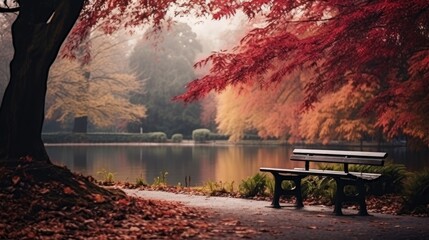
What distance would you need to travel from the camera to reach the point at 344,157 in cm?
1064

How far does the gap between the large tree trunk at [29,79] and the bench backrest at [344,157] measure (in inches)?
180

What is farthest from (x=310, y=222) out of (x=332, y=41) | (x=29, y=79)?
(x=29, y=79)

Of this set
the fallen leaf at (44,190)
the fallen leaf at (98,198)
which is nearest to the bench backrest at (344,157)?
the fallen leaf at (98,198)

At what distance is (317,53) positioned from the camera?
11195 millimetres

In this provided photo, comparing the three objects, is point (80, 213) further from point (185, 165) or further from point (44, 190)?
point (185, 165)

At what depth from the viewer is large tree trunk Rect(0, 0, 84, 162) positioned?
10094mm

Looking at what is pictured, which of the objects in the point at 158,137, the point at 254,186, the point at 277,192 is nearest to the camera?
the point at 277,192

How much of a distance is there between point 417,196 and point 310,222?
2.52m

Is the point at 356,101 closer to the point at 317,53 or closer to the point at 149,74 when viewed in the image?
the point at 317,53

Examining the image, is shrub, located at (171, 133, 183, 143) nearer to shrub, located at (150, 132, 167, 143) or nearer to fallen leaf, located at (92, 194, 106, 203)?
shrub, located at (150, 132, 167, 143)

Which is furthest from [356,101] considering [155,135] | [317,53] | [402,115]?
[155,135]

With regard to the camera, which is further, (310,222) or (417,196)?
(417,196)

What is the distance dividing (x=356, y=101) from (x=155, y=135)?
97.7ft

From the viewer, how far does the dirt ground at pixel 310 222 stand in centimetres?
790
